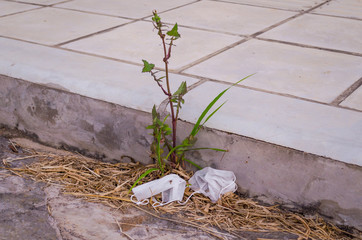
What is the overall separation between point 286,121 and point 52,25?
1437mm

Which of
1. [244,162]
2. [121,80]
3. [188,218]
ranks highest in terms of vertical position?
[121,80]

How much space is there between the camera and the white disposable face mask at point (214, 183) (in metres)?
1.50

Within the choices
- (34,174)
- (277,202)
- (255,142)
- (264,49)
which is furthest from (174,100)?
(264,49)

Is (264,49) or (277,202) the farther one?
(264,49)

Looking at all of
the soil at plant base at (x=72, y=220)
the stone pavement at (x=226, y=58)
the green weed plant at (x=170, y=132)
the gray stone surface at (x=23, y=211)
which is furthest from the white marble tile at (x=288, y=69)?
the gray stone surface at (x=23, y=211)

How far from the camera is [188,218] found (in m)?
1.45

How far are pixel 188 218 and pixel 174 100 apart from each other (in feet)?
1.14

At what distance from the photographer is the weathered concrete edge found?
1381 millimetres

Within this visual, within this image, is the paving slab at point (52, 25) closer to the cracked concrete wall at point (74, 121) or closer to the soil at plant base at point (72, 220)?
the cracked concrete wall at point (74, 121)

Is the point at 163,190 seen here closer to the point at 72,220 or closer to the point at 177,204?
the point at 177,204

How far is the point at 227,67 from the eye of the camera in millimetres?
1979

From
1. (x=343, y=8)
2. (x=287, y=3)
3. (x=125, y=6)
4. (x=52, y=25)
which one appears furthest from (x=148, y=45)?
(x=343, y=8)

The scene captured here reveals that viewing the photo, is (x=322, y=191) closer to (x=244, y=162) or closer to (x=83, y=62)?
(x=244, y=162)

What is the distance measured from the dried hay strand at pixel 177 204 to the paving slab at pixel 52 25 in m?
0.72
